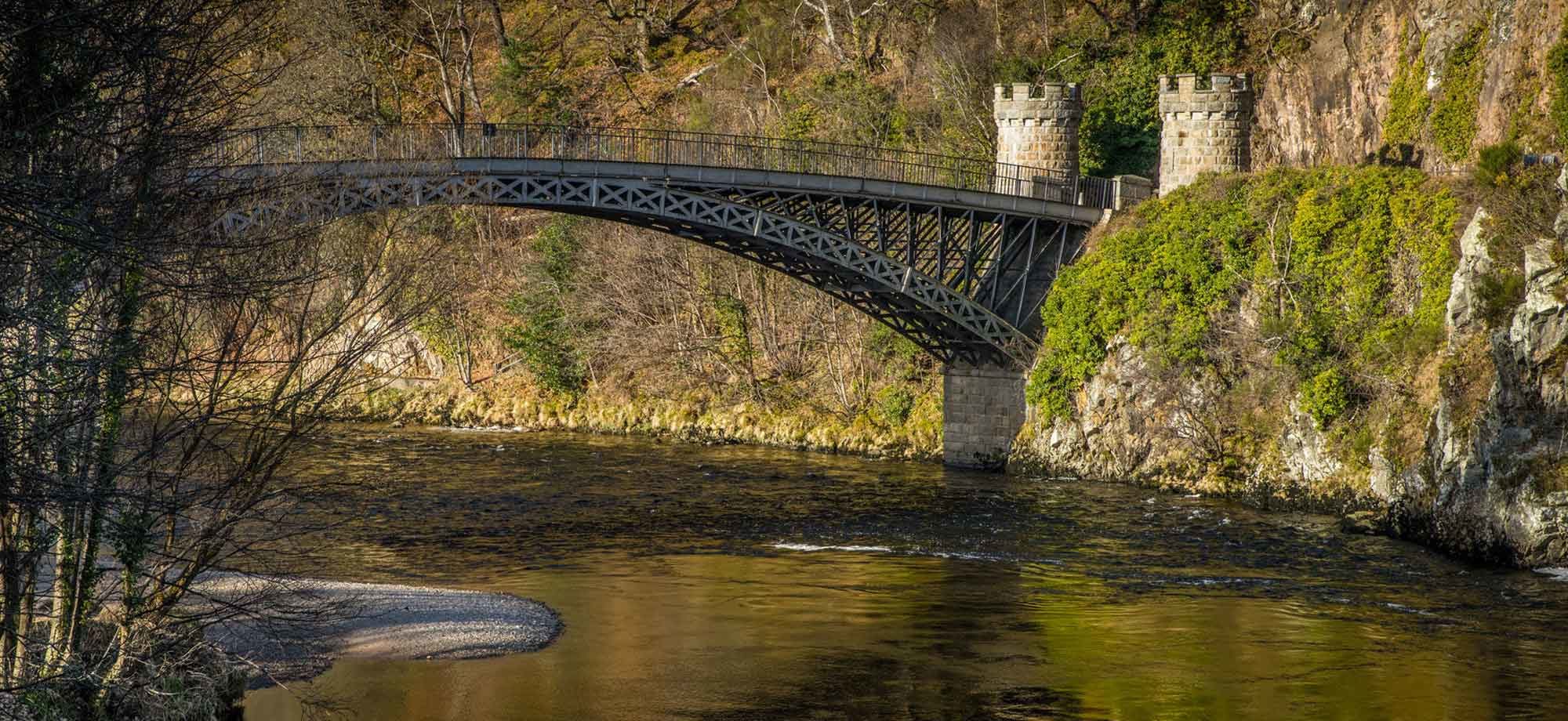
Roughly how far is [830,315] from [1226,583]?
71.6 feet

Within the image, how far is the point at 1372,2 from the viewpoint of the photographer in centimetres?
4769

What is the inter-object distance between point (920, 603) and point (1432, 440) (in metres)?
10.1

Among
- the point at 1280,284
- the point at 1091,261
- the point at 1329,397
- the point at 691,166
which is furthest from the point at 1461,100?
the point at 691,166

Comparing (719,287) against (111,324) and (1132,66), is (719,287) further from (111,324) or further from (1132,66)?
(111,324)

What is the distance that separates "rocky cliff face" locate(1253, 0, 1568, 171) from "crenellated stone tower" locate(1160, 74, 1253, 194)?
4.73m

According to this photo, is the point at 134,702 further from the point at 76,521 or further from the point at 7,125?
the point at 7,125

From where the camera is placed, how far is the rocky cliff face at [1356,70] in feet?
126

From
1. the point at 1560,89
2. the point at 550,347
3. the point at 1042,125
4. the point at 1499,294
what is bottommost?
the point at 550,347

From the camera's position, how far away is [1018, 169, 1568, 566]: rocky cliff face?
26359mm

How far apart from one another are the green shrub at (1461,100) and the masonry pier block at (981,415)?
37.6 feet

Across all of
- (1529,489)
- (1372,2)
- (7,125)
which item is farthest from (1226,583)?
(1372,2)

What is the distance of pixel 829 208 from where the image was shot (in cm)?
3978

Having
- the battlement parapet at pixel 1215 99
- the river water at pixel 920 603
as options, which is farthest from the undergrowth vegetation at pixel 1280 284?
the river water at pixel 920 603

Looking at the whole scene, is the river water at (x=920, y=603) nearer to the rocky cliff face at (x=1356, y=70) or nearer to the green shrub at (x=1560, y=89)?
the green shrub at (x=1560, y=89)
